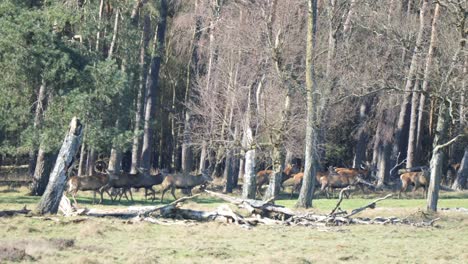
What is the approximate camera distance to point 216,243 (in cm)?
2047

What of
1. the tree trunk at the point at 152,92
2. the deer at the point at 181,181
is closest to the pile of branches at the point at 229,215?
the deer at the point at 181,181

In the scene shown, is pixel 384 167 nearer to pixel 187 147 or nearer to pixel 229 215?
pixel 187 147

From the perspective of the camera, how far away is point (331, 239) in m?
22.5

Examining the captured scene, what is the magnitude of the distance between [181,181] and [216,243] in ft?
60.8

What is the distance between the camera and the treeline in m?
32.2

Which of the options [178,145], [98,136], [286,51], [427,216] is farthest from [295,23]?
[178,145]

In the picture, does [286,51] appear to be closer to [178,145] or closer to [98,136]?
[98,136]

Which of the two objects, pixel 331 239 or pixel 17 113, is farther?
pixel 17 113

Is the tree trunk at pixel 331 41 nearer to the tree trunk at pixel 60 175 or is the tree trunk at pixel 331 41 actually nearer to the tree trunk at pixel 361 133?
the tree trunk at pixel 361 133

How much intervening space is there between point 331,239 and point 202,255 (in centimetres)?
543

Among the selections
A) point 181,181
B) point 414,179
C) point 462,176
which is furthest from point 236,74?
point 462,176

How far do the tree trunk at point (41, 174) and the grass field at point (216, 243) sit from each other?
35.5ft

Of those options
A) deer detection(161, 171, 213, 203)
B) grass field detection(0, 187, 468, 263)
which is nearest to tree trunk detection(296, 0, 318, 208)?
grass field detection(0, 187, 468, 263)

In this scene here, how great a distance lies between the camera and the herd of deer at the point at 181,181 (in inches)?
1305
